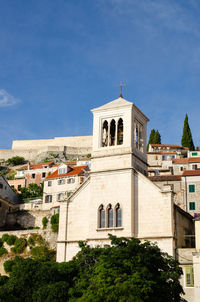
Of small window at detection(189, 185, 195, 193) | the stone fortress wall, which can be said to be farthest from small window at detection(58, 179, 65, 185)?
the stone fortress wall

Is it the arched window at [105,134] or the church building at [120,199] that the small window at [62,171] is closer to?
the church building at [120,199]

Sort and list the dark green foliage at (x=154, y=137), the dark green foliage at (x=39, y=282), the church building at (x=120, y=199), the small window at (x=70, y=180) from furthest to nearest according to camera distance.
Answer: the dark green foliage at (x=154, y=137) < the small window at (x=70, y=180) < the church building at (x=120, y=199) < the dark green foliage at (x=39, y=282)

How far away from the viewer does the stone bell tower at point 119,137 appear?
129ft

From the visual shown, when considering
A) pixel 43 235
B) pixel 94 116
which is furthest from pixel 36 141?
pixel 94 116

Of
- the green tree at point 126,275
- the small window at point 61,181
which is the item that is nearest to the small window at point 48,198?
the small window at point 61,181

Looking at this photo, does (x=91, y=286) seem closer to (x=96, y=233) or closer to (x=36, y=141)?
(x=96, y=233)

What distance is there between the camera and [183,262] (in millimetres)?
35562

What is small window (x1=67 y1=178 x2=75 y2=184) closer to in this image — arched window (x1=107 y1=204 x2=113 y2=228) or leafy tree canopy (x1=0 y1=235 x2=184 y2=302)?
arched window (x1=107 y1=204 x2=113 y2=228)

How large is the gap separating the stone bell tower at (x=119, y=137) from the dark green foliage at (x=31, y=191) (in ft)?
163

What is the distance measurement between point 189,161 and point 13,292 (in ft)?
184

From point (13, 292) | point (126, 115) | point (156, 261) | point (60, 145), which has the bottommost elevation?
point (13, 292)

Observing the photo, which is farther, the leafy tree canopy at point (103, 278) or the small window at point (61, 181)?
the small window at point (61, 181)

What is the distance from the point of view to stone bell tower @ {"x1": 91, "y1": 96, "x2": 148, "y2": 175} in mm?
39344

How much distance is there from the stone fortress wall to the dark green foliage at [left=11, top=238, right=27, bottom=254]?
8291cm
